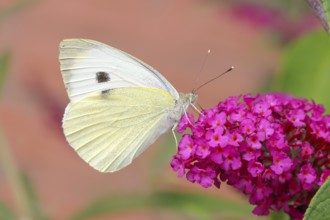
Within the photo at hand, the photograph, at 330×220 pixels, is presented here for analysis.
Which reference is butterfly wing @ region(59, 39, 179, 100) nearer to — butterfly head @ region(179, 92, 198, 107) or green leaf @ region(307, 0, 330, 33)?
butterfly head @ region(179, 92, 198, 107)

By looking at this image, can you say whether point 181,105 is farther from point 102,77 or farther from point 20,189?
point 20,189

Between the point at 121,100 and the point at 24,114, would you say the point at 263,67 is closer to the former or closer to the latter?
the point at 24,114

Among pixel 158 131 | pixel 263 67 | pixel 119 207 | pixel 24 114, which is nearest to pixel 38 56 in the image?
pixel 24 114

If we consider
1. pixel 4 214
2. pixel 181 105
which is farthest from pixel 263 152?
pixel 4 214

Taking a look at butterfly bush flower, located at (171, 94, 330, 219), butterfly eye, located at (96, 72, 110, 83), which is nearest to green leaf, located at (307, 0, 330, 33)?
butterfly bush flower, located at (171, 94, 330, 219)

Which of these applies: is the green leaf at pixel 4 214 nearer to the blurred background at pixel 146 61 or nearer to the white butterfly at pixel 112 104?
the blurred background at pixel 146 61

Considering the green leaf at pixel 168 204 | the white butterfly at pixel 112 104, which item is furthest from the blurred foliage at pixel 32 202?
the white butterfly at pixel 112 104
